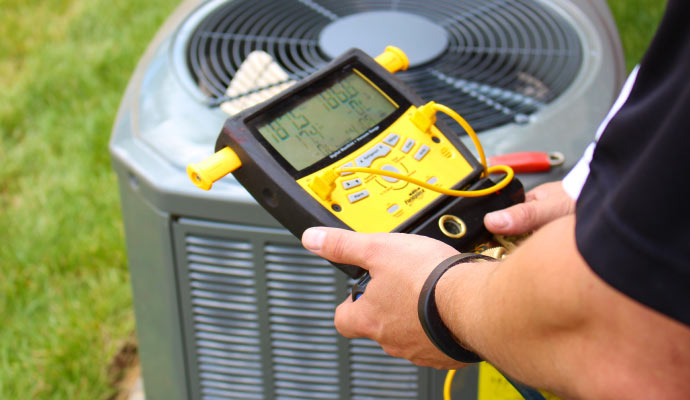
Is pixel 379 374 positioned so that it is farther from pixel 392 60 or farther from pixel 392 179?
pixel 392 60

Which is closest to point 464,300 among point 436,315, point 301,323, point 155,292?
point 436,315

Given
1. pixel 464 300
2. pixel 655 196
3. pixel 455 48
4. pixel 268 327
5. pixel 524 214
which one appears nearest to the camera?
pixel 655 196

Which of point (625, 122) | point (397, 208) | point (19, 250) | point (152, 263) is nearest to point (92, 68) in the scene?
point (19, 250)

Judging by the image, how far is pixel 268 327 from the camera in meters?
1.20

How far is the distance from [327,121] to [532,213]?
31 cm

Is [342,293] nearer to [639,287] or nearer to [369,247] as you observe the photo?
[369,247]

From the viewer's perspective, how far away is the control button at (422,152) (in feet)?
3.17

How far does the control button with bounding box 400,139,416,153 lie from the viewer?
0.97 metres

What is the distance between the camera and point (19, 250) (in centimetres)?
199

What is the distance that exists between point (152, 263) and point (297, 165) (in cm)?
45

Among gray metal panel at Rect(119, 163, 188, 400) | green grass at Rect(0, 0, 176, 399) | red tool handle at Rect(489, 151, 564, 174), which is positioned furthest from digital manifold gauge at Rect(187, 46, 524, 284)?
green grass at Rect(0, 0, 176, 399)

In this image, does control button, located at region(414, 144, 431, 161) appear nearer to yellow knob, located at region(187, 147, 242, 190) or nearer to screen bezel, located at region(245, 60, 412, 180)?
screen bezel, located at region(245, 60, 412, 180)

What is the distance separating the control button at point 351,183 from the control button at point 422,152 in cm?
10

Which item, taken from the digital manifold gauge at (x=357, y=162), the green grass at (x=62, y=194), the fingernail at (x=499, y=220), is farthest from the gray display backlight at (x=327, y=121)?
the green grass at (x=62, y=194)
